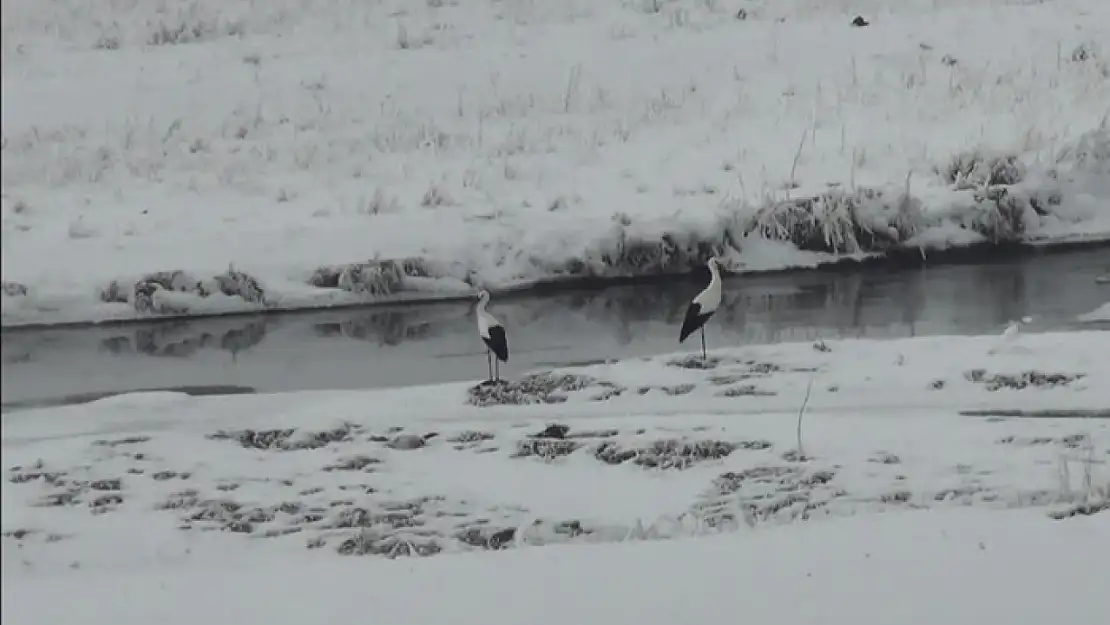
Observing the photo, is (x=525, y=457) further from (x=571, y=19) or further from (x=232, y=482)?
(x=571, y=19)

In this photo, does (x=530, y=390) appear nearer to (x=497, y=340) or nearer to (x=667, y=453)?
(x=497, y=340)

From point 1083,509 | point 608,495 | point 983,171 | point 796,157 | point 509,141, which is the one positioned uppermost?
point 509,141

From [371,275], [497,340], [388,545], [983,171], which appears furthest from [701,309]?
[983,171]

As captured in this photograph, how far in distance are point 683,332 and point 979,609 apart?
261 inches

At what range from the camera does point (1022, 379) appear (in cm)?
1024

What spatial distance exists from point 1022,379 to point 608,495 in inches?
135

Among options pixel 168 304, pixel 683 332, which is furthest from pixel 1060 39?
pixel 168 304

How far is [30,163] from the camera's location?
18641 mm

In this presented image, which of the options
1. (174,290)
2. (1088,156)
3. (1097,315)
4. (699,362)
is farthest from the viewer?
(1088,156)

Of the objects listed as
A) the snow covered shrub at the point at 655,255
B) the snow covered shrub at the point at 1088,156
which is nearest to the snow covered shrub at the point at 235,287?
the snow covered shrub at the point at 655,255

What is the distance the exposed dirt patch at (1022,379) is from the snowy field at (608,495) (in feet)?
0.07

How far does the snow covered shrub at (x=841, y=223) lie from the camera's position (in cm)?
1573

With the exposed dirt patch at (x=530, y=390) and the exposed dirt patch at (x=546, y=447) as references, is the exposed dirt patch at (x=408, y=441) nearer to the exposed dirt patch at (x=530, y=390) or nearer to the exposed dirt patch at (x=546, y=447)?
the exposed dirt patch at (x=546, y=447)

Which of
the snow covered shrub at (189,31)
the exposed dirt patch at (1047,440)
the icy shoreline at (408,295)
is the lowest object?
the exposed dirt patch at (1047,440)
